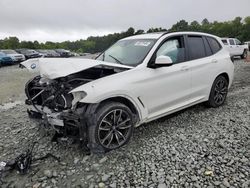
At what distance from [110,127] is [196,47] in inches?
106

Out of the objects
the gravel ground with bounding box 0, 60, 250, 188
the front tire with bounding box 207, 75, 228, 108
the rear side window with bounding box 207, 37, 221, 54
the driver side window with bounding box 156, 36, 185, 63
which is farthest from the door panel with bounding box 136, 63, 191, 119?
the rear side window with bounding box 207, 37, 221, 54

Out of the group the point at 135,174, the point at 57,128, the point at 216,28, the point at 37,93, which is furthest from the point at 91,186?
the point at 216,28

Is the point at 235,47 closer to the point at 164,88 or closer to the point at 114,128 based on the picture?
the point at 164,88

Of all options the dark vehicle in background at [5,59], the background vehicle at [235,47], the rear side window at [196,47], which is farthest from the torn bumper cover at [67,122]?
the dark vehicle in background at [5,59]

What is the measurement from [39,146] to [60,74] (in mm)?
1388

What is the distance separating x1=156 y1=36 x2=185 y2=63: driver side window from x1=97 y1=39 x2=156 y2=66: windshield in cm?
24

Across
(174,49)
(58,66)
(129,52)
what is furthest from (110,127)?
(174,49)

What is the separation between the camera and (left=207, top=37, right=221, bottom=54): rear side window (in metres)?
6.05

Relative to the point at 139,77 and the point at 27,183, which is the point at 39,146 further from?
the point at 139,77

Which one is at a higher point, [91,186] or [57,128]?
[57,128]

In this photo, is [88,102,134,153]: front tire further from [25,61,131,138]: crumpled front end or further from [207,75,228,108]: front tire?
[207,75,228,108]: front tire

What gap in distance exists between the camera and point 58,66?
4109mm

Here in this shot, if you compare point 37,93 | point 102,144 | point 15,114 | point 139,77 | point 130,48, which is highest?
point 130,48

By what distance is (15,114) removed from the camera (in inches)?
268
